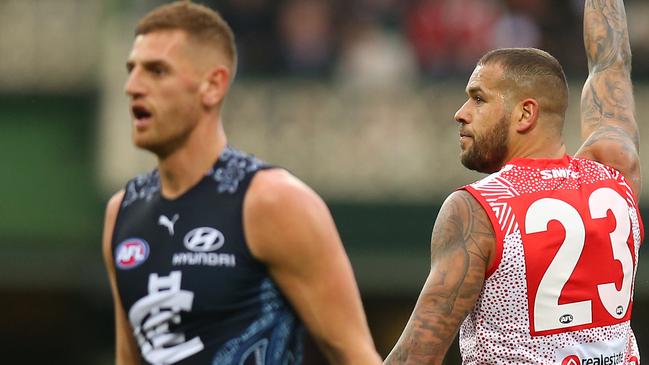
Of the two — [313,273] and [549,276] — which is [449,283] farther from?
[313,273]

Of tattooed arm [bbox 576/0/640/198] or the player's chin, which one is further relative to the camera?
the player's chin

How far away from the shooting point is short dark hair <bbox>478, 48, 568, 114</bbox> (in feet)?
17.2

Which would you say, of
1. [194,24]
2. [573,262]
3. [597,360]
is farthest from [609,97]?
[194,24]

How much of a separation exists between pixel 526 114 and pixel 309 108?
1041 cm

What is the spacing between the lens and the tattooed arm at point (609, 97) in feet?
18.8

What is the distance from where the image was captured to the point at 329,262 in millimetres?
6059

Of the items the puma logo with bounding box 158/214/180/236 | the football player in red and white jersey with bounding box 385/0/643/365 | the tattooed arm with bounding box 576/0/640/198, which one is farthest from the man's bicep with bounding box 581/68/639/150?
the puma logo with bounding box 158/214/180/236

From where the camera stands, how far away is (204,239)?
6195mm

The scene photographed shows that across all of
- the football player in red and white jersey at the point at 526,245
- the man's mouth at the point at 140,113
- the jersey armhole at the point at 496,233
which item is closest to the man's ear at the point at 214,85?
the man's mouth at the point at 140,113

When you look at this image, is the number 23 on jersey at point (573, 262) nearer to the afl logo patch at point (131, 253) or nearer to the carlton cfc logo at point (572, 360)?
the carlton cfc logo at point (572, 360)

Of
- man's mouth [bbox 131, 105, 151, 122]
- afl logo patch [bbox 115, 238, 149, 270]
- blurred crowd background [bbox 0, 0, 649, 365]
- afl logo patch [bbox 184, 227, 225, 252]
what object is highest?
man's mouth [bbox 131, 105, 151, 122]

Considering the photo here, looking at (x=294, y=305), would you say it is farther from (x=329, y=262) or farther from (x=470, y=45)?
(x=470, y=45)

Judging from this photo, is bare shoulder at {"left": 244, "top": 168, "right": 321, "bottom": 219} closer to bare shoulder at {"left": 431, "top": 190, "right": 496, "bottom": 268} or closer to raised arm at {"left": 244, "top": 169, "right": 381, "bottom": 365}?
raised arm at {"left": 244, "top": 169, "right": 381, "bottom": 365}

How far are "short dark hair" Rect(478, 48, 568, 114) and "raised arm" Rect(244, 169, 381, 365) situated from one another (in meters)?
1.17
